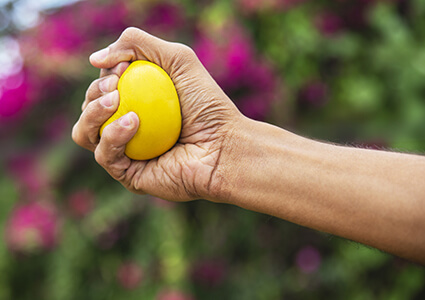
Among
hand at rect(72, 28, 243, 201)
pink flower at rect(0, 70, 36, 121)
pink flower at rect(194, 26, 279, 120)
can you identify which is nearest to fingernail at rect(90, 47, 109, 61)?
hand at rect(72, 28, 243, 201)

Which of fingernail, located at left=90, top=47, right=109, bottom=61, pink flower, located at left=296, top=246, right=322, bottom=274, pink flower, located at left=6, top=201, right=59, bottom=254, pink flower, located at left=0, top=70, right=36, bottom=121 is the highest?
fingernail, located at left=90, top=47, right=109, bottom=61

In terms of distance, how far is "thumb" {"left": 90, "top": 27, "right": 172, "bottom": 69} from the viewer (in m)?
1.06

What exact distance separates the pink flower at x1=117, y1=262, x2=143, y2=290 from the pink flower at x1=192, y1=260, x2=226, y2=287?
0.29 metres

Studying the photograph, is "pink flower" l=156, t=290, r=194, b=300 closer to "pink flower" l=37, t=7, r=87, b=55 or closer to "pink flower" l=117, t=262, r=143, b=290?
"pink flower" l=117, t=262, r=143, b=290

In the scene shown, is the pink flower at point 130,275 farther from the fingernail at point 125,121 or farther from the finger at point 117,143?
the fingernail at point 125,121

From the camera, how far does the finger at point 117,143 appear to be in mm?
978

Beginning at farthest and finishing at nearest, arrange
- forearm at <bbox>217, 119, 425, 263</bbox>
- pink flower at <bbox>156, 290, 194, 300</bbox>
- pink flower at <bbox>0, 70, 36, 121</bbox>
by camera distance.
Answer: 1. pink flower at <bbox>0, 70, 36, 121</bbox>
2. pink flower at <bbox>156, 290, 194, 300</bbox>
3. forearm at <bbox>217, 119, 425, 263</bbox>

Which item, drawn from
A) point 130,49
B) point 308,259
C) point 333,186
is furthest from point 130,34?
point 308,259

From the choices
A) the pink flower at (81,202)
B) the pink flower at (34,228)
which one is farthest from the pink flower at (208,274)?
the pink flower at (34,228)

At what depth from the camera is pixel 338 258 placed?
6.58 feet

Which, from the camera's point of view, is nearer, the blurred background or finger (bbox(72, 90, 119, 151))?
finger (bbox(72, 90, 119, 151))

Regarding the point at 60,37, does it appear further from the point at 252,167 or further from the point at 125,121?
the point at 252,167

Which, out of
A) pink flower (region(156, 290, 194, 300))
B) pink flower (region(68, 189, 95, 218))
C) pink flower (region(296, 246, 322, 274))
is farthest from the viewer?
pink flower (region(68, 189, 95, 218))

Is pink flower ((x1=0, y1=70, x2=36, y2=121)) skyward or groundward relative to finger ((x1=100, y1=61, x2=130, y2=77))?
groundward
